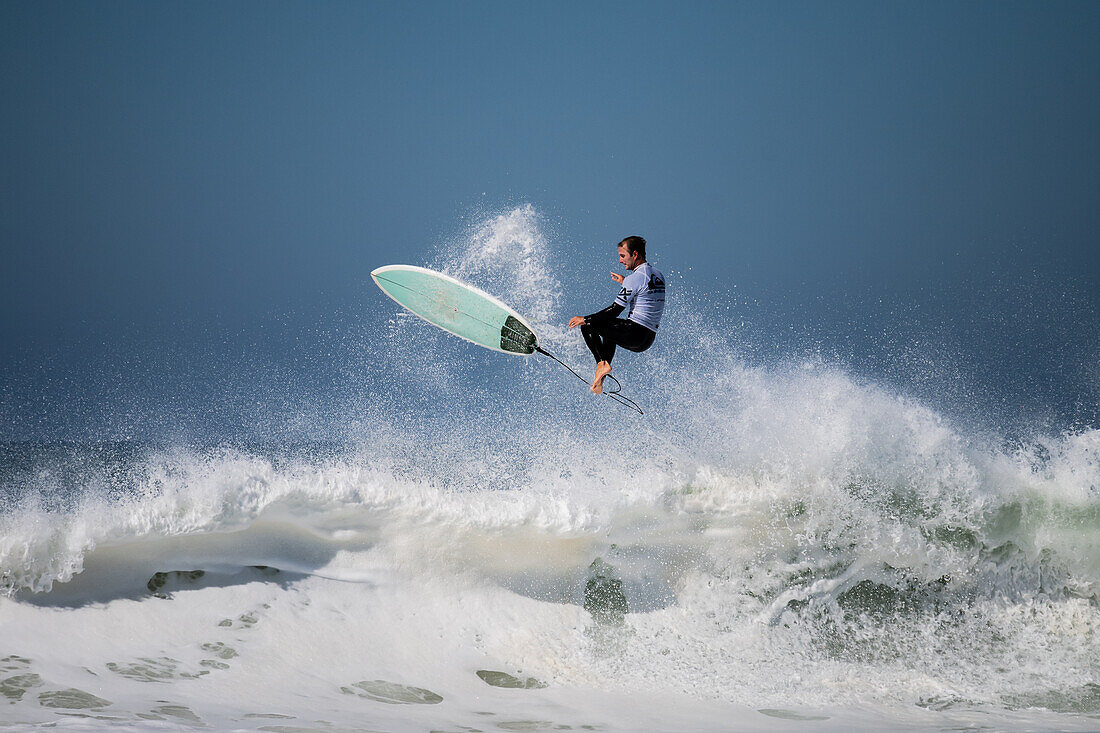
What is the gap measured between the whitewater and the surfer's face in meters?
0.89

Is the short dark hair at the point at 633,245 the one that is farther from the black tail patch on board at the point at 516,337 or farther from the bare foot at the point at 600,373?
the black tail patch on board at the point at 516,337

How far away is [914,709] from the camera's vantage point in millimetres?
3900

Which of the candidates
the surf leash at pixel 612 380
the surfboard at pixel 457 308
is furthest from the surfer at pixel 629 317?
the surfboard at pixel 457 308

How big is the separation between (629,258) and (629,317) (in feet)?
1.60

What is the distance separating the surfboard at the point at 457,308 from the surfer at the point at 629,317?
718 millimetres

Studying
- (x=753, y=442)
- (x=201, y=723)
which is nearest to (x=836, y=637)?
(x=753, y=442)

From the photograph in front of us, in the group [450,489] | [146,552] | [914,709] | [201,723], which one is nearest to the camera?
[201,723]

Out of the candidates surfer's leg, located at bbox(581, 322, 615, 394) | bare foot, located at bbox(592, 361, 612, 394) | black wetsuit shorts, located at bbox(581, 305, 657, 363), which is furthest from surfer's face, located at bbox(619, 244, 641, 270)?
bare foot, located at bbox(592, 361, 612, 394)

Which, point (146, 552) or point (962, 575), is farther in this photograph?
point (962, 575)

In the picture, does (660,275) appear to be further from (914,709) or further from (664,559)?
(914,709)

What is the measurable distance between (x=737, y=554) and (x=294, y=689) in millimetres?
3464

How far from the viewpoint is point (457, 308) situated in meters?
5.82

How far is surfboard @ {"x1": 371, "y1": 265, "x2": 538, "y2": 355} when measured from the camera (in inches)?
224

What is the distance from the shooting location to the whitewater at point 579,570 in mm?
3859
